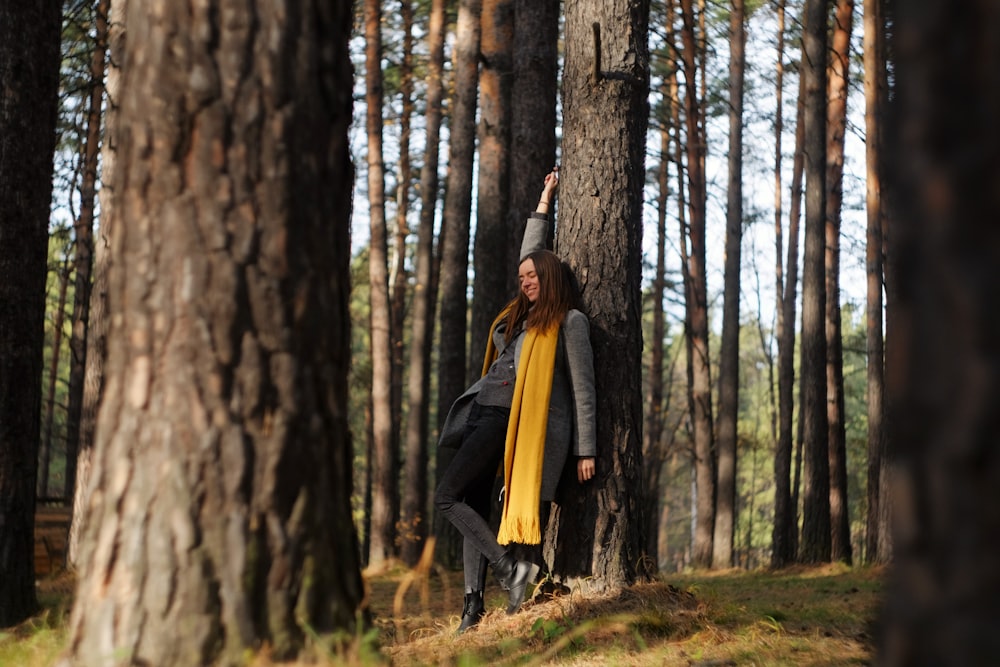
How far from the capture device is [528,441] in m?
5.75

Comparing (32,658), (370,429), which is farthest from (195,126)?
(370,429)

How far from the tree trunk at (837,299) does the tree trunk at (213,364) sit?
1302 centimetres

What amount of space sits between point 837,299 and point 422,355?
8.58 meters

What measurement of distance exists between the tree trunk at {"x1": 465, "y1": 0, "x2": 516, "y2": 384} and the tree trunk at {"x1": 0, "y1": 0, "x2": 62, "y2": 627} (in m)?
5.70

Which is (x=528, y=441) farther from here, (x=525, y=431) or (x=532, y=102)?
(x=532, y=102)

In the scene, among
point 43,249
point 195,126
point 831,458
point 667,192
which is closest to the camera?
point 195,126

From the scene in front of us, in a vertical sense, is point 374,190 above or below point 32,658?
above

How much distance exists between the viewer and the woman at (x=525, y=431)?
574cm

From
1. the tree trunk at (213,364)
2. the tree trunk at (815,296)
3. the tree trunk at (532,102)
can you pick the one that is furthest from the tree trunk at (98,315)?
the tree trunk at (815,296)

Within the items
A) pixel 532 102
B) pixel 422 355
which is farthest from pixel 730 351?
pixel 532 102

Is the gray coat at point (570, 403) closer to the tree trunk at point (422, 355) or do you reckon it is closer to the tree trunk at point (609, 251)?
the tree trunk at point (609, 251)

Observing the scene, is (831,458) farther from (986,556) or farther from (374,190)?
(986,556)

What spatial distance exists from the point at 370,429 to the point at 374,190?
30.5 feet

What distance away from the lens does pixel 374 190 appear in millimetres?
15336
